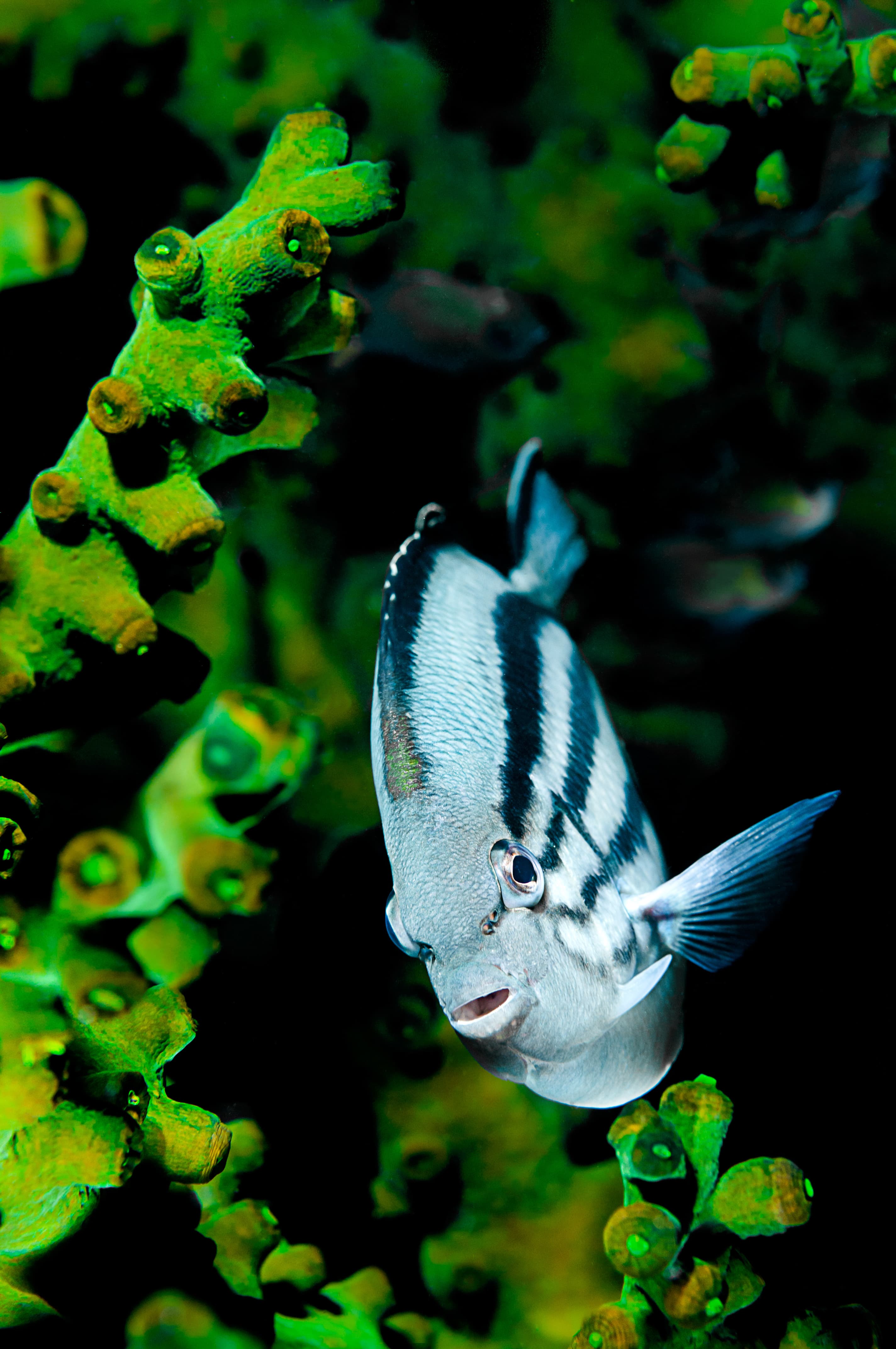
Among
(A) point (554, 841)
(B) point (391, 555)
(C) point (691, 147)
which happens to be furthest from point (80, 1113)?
(C) point (691, 147)

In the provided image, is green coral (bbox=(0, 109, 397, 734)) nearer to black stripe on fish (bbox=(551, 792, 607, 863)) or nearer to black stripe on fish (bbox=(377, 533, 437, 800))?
black stripe on fish (bbox=(377, 533, 437, 800))

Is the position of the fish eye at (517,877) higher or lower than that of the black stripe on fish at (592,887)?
higher

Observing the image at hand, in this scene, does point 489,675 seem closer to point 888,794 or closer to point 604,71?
point 888,794

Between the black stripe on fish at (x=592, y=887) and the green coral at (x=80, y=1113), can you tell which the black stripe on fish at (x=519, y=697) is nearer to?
the black stripe on fish at (x=592, y=887)

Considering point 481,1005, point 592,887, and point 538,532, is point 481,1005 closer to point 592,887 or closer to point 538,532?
point 592,887

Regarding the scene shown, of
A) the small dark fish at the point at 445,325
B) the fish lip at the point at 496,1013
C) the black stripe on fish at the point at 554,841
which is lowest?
the fish lip at the point at 496,1013

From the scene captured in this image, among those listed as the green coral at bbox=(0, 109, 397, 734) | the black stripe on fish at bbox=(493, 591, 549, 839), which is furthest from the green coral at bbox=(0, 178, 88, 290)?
the black stripe on fish at bbox=(493, 591, 549, 839)

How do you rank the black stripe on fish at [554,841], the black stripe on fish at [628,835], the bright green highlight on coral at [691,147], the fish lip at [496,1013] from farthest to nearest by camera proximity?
the bright green highlight on coral at [691,147]
the black stripe on fish at [628,835]
the black stripe on fish at [554,841]
the fish lip at [496,1013]

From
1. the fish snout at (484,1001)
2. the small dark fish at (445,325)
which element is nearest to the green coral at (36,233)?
the small dark fish at (445,325)
